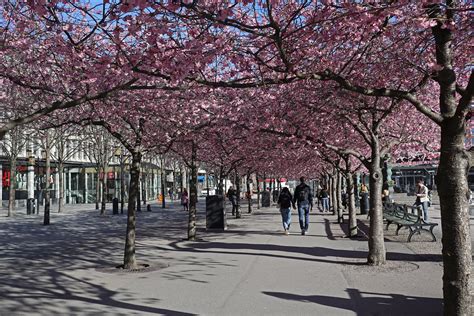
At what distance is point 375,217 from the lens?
980 centimetres

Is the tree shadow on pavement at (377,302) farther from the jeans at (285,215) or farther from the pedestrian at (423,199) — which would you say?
the pedestrian at (423,199)

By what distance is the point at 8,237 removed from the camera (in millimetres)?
17312

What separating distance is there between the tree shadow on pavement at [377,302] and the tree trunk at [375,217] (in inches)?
91.8

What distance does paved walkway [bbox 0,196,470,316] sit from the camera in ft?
21.8

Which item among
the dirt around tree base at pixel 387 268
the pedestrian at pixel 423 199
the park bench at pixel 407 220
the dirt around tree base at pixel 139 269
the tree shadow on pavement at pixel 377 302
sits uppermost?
the pedestrian at pixel 423 199

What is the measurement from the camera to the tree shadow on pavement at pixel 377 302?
6215 mm

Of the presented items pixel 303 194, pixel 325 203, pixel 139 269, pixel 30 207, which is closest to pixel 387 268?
pixel 139 269

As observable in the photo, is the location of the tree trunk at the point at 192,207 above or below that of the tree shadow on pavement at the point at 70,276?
above

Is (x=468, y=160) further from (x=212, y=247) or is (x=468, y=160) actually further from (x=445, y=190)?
(x=212, y=247)

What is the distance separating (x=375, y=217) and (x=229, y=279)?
3287mm

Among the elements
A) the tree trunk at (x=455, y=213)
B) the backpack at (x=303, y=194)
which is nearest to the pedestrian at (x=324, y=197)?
the backpack at (x=303, y=194)

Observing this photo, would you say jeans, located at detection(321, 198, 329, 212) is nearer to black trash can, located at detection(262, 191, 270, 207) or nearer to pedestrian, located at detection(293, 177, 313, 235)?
black trash can, located at detection(262, 191, 270, 207)

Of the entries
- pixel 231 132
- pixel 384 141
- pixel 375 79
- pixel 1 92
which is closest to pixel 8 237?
pixel 1 92

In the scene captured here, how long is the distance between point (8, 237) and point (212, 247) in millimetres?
8483
